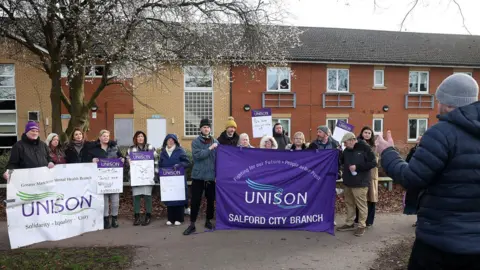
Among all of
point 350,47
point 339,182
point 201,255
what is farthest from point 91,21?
point 350,47

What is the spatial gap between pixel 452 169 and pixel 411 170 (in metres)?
0.23

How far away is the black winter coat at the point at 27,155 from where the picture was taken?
5.65 m

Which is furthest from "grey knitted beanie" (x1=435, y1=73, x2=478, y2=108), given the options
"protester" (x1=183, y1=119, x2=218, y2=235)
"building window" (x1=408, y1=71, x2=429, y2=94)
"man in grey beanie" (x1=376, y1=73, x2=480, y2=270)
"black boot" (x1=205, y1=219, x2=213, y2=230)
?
"building window" (x1=408, y1=71, x2=429, y2=94)

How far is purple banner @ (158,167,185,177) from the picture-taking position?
6.76m

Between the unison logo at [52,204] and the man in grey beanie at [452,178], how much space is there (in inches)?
218

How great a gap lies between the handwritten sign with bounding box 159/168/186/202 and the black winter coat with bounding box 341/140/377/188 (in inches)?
122

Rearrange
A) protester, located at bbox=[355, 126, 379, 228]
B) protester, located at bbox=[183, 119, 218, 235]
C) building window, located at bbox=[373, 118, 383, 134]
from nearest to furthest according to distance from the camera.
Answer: protester, located at bbox=[183, 119, 218, 235]
protester, located at bbox=[355, 126, 379, 228]
building window, located at bbox=[373, 118, 383, 134]

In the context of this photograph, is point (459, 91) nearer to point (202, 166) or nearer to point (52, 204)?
point (202, 166)

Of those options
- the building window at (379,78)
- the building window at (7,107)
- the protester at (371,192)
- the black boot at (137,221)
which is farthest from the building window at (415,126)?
the building window at (7,107)

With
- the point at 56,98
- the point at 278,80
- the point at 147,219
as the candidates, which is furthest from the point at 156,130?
the point at 147,219

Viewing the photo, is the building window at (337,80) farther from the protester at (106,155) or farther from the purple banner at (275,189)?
the protester at (106,155)

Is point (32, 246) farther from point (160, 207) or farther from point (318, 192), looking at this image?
point (318, 192)

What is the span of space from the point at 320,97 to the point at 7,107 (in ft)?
63.9

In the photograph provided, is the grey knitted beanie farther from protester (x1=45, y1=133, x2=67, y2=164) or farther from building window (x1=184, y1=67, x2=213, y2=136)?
building window (x1=184, y1=67, x2=213, y2=136)
